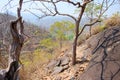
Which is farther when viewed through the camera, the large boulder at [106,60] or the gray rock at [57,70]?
the gray rock at [57,70]

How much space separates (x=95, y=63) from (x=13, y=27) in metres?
3.34

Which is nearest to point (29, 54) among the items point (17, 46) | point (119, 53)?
point (119, 53)

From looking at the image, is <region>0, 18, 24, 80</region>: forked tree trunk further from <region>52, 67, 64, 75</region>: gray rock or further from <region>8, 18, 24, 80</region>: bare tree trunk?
<region>52, 67, 64, 75</region>: gray rock

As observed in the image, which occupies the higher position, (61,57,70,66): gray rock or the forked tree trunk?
the forked tree trunk

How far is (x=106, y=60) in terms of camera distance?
23.3 ft

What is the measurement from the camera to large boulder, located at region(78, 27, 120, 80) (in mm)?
6645

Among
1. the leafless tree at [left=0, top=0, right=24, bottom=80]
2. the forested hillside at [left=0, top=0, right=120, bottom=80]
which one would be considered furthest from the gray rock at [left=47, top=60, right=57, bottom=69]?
the leafless tree at [left=0, top=0, right=24, bottom=80]

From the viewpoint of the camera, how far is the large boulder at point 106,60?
6645 millimetres

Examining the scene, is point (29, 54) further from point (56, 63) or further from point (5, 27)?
point (5, 27)

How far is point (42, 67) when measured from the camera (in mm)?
10133

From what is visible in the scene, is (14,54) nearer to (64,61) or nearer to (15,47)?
(15,47)

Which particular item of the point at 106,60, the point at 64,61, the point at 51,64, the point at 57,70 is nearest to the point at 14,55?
the point at 106,60

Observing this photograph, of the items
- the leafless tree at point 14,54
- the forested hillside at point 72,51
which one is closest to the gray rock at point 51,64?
the forested hillside at point 72,51

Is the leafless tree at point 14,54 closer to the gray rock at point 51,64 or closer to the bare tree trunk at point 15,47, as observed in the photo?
the bare tree trunk at point 15,47
